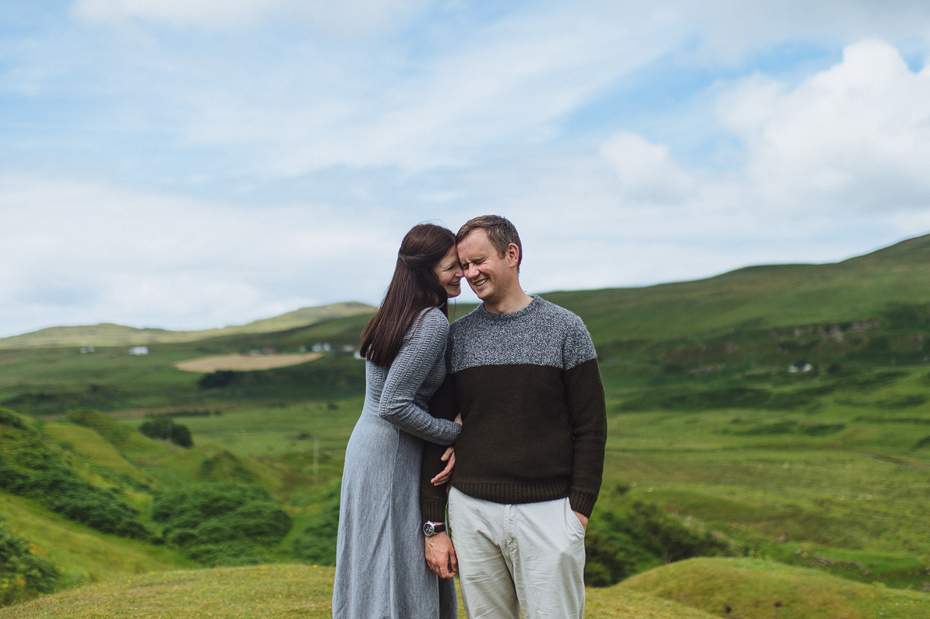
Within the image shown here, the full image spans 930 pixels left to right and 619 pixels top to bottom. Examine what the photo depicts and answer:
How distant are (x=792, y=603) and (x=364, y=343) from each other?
15.3 m

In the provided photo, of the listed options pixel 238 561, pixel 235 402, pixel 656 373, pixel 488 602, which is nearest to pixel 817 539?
pixel 238 561

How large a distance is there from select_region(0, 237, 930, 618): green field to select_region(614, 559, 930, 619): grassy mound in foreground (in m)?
0.06

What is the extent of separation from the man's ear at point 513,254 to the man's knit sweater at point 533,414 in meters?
0.32

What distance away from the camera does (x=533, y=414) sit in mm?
3898

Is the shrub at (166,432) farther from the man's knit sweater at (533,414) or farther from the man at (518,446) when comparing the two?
the man's knit sweater at (533,414)

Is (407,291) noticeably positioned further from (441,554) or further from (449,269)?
(441,554)

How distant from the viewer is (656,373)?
16025 cm

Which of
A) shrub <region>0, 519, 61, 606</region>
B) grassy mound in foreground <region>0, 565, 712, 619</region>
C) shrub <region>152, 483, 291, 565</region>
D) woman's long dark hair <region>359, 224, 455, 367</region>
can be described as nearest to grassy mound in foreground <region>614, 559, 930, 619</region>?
grassy mound in foreground <region>0, 565, 712, 619</region>

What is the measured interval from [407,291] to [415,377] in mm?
545

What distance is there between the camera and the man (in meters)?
3.84

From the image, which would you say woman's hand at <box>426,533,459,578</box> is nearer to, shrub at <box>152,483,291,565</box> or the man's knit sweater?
the man's knit sweater

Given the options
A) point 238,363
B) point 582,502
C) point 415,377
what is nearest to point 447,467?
point 415,377

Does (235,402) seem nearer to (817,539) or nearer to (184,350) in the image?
(184,350)

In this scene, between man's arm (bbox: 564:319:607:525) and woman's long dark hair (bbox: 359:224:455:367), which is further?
woman's long dark hair (bbox: 359:224:455:367)
